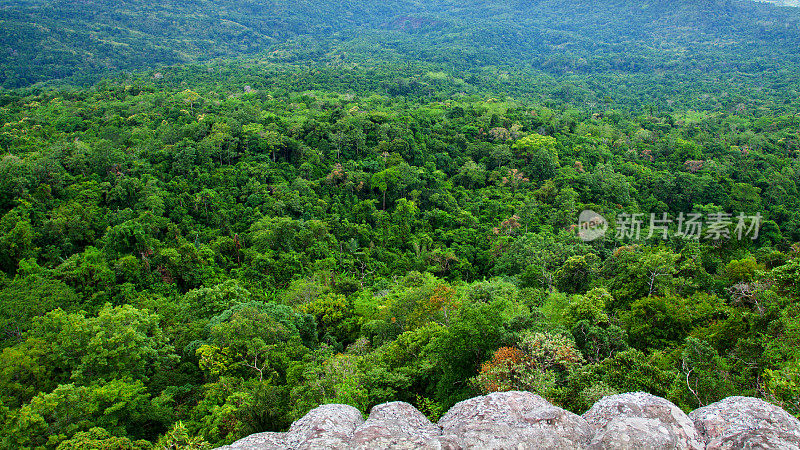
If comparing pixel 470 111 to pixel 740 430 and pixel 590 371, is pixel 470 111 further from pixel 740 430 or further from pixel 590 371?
pixel 740 430

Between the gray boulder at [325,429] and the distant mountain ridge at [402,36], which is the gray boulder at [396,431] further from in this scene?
the distant mountain ridge at [402,36]

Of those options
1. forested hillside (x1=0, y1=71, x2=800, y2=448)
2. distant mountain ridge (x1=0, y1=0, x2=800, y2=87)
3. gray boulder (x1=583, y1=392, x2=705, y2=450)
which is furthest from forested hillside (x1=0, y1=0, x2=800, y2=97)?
gray boulder (x1=583, y1=392, x2=705, y2=450)

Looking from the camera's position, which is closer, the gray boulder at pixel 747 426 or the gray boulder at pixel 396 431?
the gray boulder at pixel 747 426

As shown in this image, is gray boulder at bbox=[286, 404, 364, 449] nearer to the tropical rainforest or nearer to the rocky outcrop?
the rocky outcrop

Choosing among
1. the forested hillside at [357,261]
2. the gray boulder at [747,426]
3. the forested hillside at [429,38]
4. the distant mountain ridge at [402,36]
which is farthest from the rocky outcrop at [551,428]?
the distant mountain ridge at [402,36]

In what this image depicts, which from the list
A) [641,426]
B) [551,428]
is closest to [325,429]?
[551,428]
